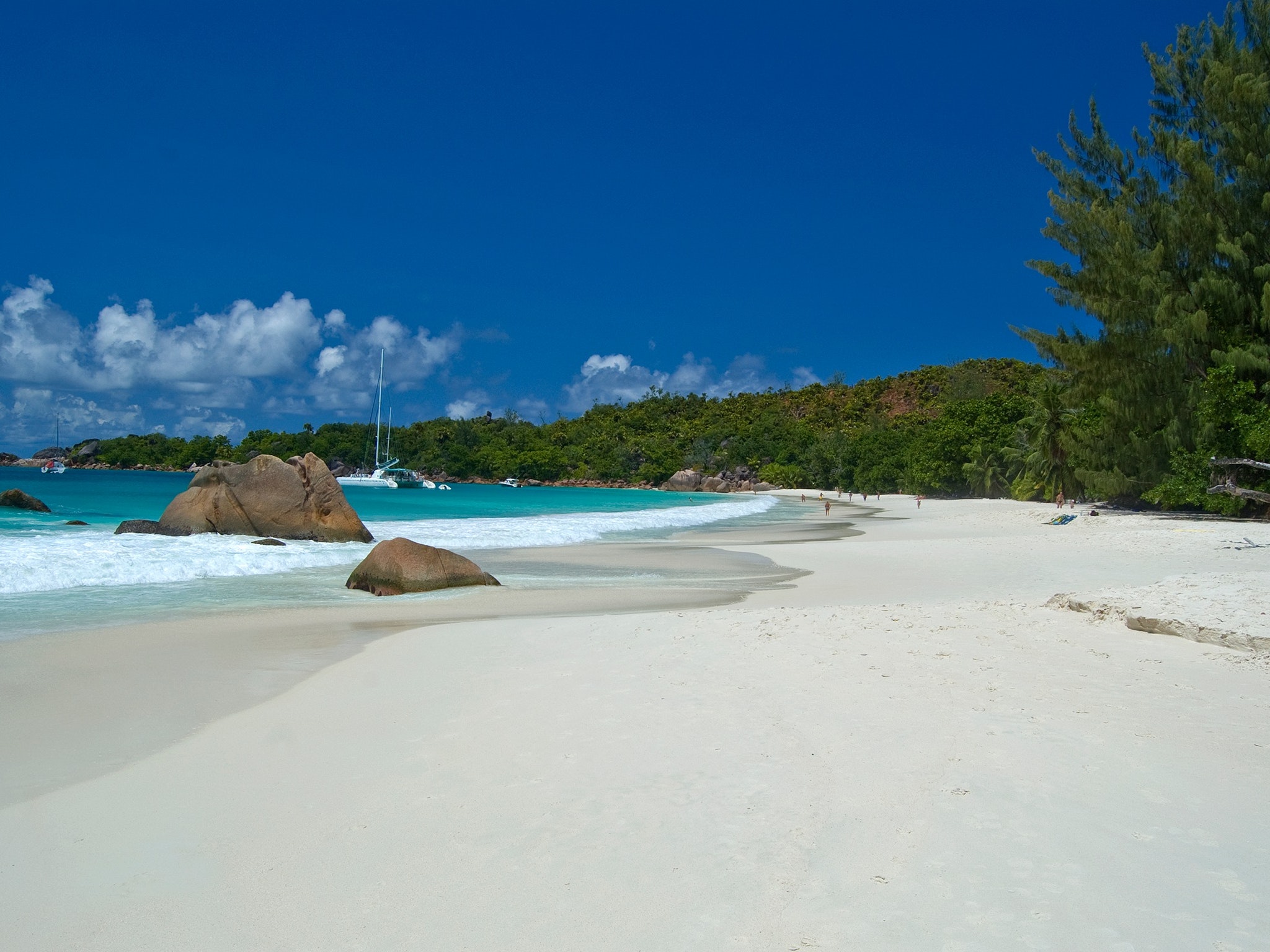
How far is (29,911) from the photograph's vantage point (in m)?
3.56

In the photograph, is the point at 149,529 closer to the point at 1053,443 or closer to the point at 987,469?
the point at 1053,443

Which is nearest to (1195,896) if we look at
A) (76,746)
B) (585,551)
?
(76,746)

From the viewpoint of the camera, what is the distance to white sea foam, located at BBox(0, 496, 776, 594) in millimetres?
14359

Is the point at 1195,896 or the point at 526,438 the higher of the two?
the point at 526,438

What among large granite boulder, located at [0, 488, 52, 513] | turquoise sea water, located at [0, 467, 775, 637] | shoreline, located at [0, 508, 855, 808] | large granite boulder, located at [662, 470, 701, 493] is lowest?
shoreline, located at [0, 508, 855, 808]

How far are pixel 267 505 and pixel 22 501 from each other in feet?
65.5

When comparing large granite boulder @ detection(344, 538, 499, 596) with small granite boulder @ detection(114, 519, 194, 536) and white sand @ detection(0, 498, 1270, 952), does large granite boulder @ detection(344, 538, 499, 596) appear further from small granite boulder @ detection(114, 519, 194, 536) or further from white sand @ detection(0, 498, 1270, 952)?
small granite boulder @ detection(114, 519, 194, 536)

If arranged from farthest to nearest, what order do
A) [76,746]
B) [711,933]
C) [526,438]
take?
[526,438]
[76,746]
[711,933]

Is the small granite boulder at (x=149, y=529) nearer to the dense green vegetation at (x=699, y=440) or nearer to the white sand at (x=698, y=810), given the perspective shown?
the white sand at (x=698, y=810)

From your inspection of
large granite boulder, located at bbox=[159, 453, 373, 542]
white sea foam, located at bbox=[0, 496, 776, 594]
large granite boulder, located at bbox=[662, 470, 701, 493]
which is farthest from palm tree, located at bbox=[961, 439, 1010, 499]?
Answer: large granite boulder, located at bbox=[662, 470, 701, 493]

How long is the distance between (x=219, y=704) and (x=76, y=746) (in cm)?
117

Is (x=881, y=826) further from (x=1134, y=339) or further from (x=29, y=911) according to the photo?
(x=1134, y=339)

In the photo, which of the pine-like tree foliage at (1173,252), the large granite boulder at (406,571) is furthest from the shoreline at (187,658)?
the pine-like tree foliage at (1173,252)

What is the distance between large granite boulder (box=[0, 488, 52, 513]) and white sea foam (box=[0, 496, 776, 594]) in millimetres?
11748
